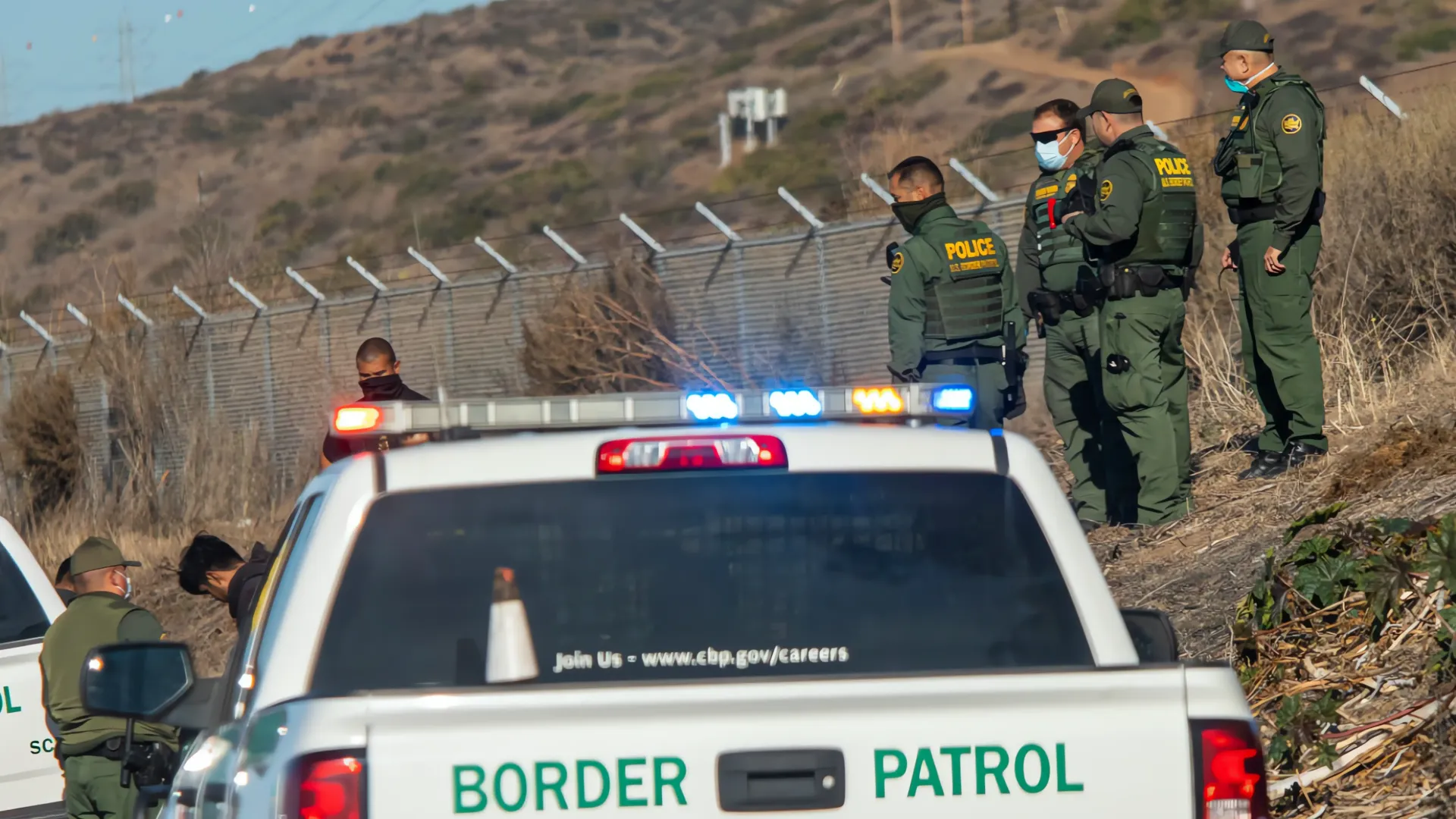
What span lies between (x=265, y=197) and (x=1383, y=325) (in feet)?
227

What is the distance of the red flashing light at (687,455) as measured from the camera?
3580 mm

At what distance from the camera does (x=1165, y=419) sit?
30.6ft

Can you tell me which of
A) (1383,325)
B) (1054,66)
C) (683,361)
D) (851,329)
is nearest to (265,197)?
(1054,66)

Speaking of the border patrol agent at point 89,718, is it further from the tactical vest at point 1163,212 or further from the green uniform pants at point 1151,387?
the tactical vest at point 1163,212

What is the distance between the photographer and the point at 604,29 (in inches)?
3684

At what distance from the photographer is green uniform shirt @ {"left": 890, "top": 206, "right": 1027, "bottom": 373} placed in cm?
966

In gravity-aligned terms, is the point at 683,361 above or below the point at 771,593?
above

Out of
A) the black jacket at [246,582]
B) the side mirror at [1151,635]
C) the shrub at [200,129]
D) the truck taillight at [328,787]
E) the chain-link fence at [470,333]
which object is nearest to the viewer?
the truck taillight at [328,787]

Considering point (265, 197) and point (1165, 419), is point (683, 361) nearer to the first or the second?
point (1165, 419)

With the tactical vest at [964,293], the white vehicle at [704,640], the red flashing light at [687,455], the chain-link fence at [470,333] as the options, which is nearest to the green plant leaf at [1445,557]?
the white vehicle at [704,640]

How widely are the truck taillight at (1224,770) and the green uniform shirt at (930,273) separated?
6432 millimetres

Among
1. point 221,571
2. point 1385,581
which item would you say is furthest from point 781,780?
point 221,571

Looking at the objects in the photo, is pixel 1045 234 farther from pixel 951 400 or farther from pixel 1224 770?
pixel 1224 770

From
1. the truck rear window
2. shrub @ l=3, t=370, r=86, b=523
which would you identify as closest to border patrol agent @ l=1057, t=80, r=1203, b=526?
the truck rear window
